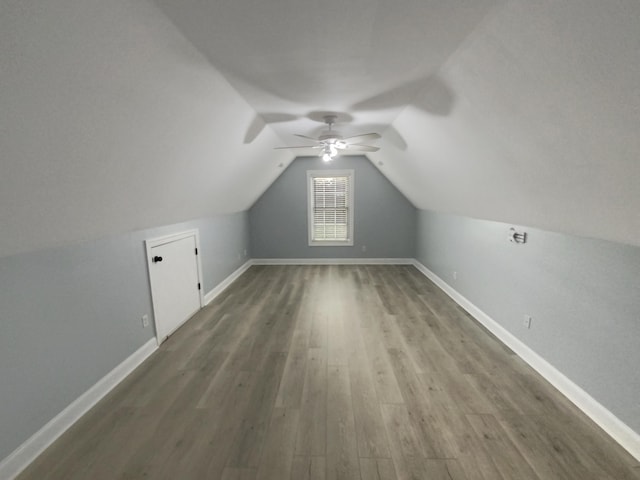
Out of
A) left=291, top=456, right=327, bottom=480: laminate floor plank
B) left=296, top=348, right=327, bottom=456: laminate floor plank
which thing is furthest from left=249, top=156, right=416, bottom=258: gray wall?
left=291, top=456, right=327, bottom=480: laminate floor plank

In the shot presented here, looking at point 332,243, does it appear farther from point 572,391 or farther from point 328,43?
point 328,43

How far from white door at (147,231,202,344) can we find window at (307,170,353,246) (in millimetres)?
3036

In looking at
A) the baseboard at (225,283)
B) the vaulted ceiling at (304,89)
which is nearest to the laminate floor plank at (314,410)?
the vaulted ceiling at (304,89)

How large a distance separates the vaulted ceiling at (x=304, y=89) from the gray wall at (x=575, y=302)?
9.9 inches

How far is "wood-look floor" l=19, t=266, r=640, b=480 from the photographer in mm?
1633

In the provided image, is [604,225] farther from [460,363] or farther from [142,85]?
[142,85]

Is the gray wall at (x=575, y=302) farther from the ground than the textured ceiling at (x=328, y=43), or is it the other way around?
the textured ceiling at (x=328, y=43)

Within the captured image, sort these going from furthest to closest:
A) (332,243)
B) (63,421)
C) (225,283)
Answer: (332,243)
(225,283)
(63,421)

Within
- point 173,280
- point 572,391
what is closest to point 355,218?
point 173,280

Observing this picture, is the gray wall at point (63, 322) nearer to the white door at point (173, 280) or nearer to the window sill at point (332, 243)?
the white door at point (173, 280)

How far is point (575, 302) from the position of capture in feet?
6.96

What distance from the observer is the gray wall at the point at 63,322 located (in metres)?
1.62

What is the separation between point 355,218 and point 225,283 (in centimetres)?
312

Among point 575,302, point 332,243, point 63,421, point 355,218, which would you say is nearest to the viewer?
point 63,421
